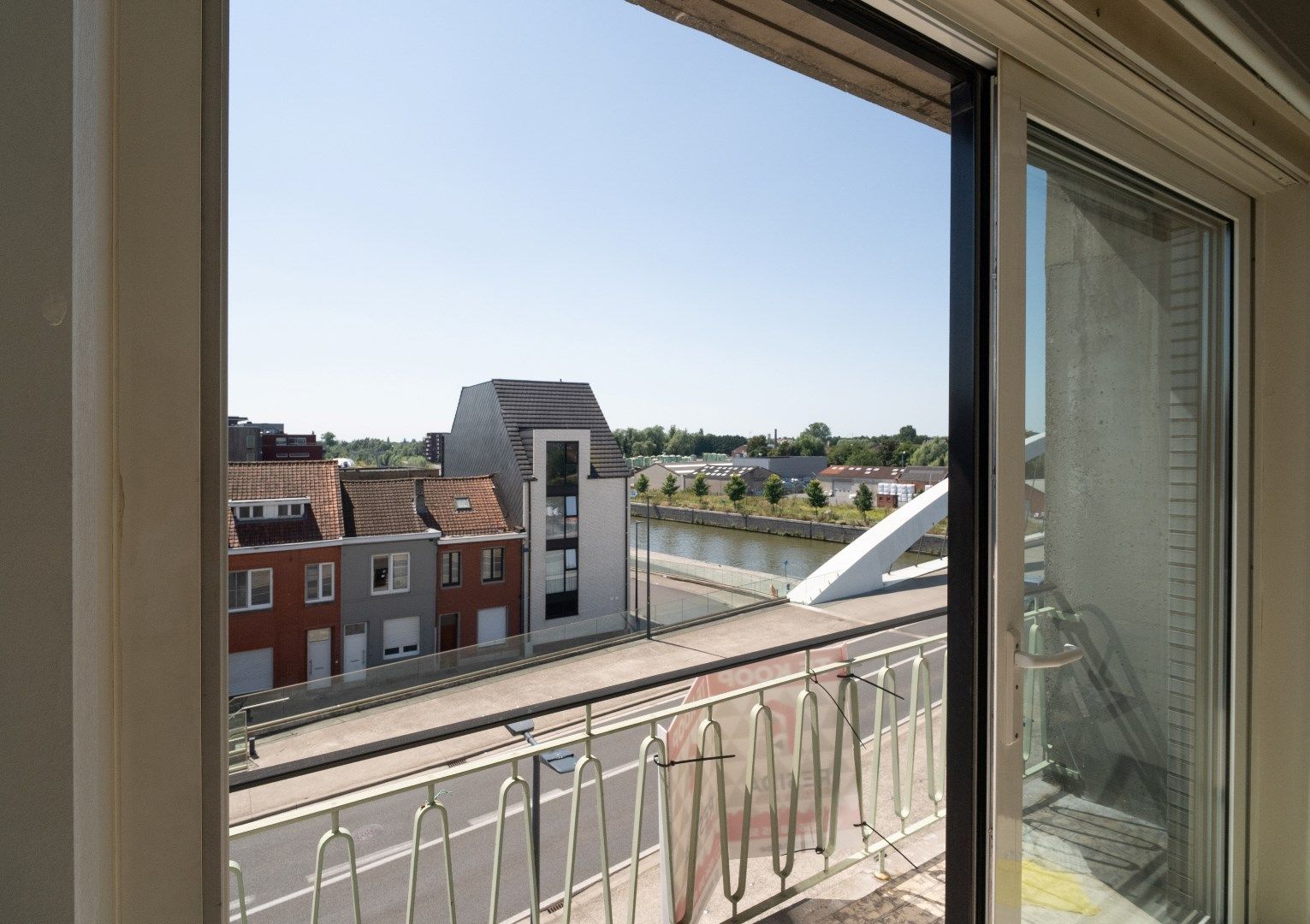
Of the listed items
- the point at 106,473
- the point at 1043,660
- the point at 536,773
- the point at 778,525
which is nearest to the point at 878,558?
the point at 778,525

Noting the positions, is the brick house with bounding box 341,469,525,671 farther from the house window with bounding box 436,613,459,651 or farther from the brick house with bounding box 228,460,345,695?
the brick house with bounding box 228,460,345,695

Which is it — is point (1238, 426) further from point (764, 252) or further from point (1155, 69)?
point (764, 252)

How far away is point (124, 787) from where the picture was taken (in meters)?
0.37

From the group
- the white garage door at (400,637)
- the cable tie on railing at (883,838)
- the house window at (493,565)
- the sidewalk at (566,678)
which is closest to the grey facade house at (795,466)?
the sidewalk at (566,678)

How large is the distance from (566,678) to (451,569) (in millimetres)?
3649

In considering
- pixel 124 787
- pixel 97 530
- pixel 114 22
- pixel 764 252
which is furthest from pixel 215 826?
pixel 764 252

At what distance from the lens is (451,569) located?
38.3 feet

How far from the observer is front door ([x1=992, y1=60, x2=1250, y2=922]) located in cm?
84

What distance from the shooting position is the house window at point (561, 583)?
13609 millimetres

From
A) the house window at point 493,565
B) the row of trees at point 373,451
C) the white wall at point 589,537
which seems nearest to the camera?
the row of trees at point 373,451

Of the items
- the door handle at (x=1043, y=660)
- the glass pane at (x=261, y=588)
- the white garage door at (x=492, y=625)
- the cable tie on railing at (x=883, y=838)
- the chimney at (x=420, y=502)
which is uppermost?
the door handle at (x=1043, y=660)

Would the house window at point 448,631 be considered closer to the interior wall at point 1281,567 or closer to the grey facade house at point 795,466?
the grey facade house at point 795,466

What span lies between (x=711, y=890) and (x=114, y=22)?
6.07 feet

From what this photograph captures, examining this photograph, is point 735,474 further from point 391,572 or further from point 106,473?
point 106,473
